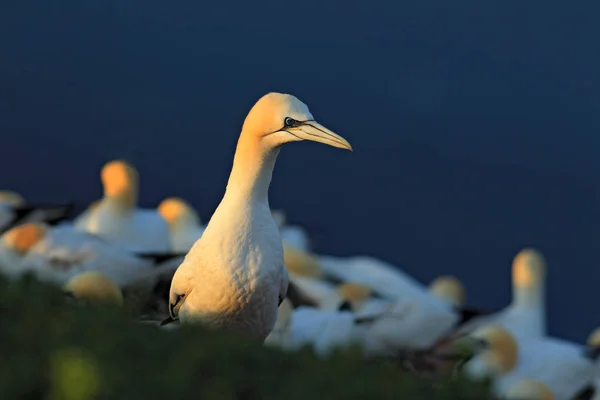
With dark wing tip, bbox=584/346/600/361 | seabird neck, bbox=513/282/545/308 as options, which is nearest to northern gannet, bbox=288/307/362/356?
dark wing tip, bbox=584/346/600/361

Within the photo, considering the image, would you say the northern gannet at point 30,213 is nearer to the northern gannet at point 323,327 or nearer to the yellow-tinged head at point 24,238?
the yellow-tinged head at point 24,238

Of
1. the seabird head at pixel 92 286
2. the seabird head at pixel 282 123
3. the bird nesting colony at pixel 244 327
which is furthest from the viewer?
the seabird head at pixel 92 286

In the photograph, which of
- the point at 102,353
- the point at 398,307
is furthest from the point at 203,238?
the point at 398,307

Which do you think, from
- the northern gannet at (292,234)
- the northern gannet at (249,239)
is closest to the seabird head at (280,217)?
the northern gannet at (292,234)

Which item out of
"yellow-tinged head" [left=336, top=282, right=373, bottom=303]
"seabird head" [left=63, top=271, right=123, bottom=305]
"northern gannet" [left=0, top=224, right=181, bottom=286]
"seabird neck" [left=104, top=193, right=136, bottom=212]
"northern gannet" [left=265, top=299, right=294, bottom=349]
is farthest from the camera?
"seabird neck" [left=104, top=193, right=136, bottom=212]

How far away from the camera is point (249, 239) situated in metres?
5.64

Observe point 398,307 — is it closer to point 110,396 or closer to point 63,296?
point 63,296

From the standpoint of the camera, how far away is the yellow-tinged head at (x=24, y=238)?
10.2m

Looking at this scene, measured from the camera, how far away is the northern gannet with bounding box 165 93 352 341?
18.4 ft

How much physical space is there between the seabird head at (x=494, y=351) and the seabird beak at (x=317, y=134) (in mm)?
4696

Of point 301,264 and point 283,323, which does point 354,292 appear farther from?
point 283,323

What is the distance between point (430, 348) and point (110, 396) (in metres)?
7.05

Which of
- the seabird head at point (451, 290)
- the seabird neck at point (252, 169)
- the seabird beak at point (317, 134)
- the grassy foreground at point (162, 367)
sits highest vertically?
the seabird beak at point (317, 134)

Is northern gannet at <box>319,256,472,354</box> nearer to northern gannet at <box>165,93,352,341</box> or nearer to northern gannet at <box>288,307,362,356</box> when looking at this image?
northern gannet at <box>288,307,362,356</box>
